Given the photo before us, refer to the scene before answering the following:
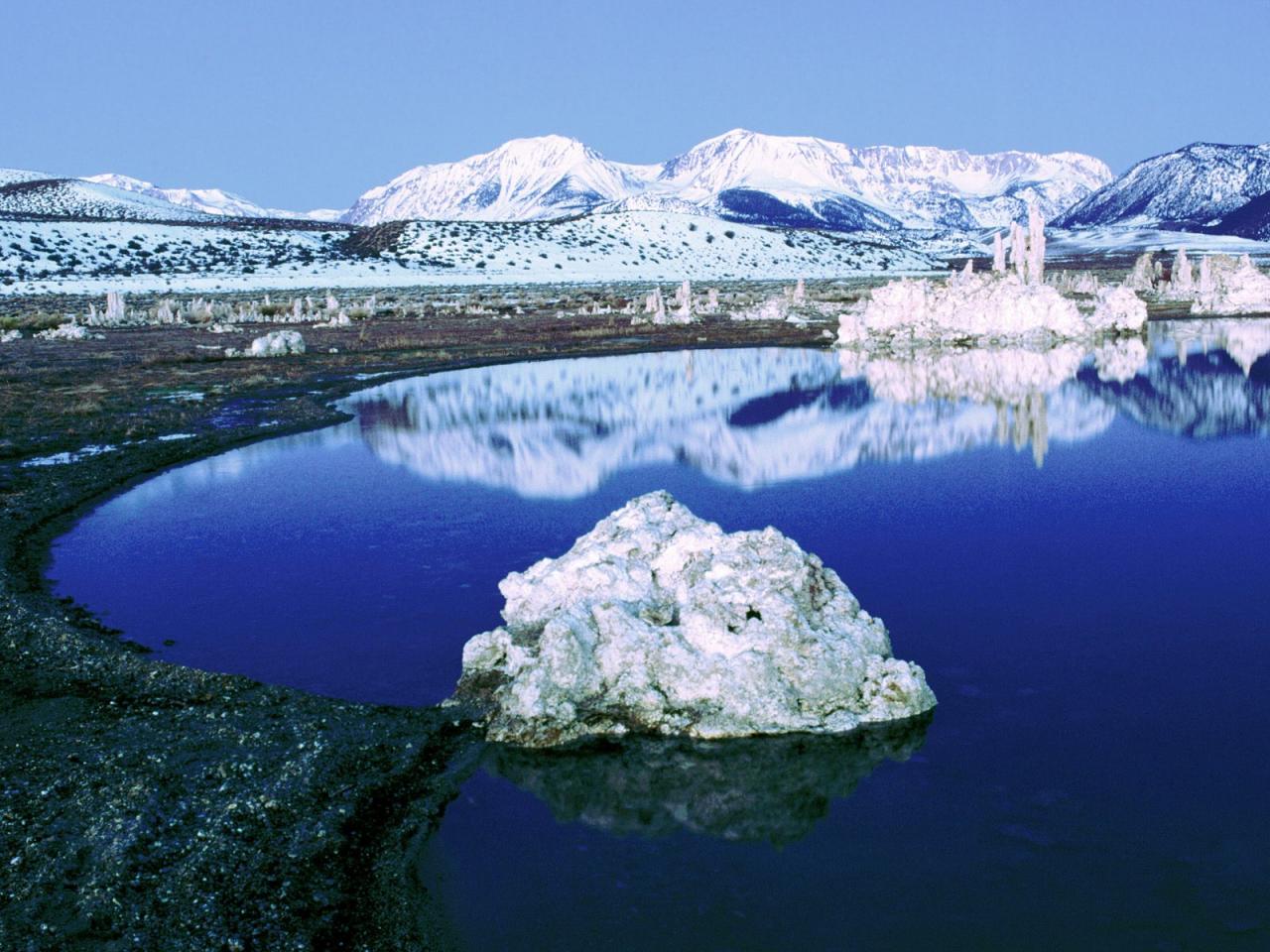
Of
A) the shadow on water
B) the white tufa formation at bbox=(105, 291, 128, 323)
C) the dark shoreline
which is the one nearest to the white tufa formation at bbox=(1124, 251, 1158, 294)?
the white tufa formation at bbox=(105, 291, 128, 323)

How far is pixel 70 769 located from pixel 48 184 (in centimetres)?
21042

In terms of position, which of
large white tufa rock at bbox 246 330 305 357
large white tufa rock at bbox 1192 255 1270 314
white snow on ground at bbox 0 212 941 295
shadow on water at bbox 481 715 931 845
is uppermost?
white snow on ground at bbox 0 212 941 295

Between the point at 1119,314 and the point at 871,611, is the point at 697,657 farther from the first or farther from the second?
the point at 1119,314

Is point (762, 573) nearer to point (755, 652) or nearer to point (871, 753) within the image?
point (755, 652)

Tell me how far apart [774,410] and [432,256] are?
11962 cm

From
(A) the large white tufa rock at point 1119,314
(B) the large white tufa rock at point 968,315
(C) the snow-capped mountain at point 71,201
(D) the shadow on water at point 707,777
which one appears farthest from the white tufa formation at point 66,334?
(C) the snow-capped mountain at point 71,201

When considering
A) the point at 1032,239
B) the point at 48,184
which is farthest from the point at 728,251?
the point at 48,184

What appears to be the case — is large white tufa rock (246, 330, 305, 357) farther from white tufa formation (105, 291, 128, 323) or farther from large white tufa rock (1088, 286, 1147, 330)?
large white tufa rock (1088, 286, 1147, 330)

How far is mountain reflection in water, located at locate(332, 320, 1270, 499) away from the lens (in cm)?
2647

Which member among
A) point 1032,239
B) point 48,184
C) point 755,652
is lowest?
point 755,652

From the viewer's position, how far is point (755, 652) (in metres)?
11.3

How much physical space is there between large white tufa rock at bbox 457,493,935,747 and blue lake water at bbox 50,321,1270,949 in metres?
0.42

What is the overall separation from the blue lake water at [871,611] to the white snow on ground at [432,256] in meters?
93.2

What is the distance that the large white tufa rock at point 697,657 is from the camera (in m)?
10.9
